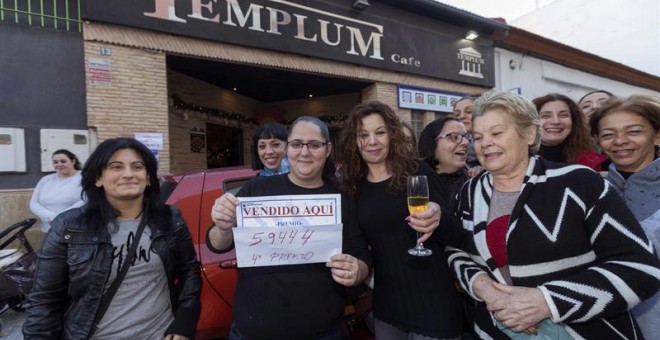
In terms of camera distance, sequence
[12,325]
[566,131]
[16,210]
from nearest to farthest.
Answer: [566,131]
[12,325]
[16,210]

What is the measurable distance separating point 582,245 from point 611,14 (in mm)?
26386

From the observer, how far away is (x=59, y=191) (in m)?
5.63

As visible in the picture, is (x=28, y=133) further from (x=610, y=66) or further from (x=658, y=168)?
(x=610, y=66)

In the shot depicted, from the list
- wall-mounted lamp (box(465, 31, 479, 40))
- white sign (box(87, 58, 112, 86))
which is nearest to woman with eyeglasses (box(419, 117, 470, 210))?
white sign (box(87, 58, 112, 86))

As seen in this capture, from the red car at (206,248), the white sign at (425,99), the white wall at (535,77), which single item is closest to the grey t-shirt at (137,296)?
the red car at (206,248)

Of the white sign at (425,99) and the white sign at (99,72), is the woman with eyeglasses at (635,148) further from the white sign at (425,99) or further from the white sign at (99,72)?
the white sign at (425,99)

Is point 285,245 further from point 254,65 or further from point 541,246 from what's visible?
point 254,65

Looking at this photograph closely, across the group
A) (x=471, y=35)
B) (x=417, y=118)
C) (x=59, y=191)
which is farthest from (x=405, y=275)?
(x=471, y=35)

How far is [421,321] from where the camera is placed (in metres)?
1.93

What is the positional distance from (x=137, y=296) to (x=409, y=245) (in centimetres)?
145

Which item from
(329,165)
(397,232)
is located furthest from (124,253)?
(397,232)

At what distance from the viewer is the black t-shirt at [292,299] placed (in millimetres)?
1830

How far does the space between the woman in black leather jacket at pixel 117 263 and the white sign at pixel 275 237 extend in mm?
486

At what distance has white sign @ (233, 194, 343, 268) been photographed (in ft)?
5.96
